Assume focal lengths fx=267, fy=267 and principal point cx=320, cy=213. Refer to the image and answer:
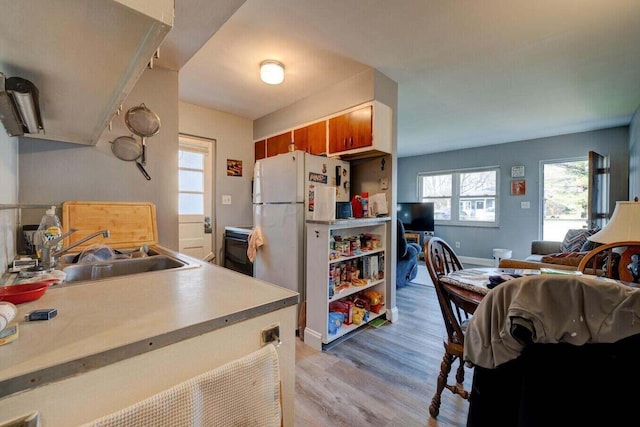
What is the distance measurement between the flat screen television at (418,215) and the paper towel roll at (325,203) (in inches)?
174

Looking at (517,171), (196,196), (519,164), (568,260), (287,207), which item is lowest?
(568,260)

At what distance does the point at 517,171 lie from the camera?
17.2ft

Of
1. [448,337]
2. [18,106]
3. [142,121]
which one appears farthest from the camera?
[142,121]


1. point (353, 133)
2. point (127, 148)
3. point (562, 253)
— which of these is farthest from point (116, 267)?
point (562, 253)

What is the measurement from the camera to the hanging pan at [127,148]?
192 cm

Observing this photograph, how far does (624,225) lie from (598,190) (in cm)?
332

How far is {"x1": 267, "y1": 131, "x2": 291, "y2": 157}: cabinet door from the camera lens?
356 centimetres

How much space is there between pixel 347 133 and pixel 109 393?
2.65m

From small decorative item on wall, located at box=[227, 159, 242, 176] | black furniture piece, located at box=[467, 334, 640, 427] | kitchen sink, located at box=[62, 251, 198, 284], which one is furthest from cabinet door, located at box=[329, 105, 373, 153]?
black furniture piece, located at box=[467, 334, 640, 427]

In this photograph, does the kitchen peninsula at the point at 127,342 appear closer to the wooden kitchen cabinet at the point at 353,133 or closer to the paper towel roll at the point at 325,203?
the paper towel roll at the point at 325,203

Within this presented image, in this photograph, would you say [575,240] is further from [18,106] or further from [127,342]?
[18,106]

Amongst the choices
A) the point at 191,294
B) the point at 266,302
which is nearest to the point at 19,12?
the point at 191,294

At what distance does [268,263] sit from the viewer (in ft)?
8.99

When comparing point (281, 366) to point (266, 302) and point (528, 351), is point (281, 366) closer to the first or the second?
point (266, 302)
